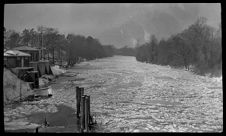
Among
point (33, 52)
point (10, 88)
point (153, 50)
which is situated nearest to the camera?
point (10, 88)

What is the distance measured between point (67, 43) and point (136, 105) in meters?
6.27

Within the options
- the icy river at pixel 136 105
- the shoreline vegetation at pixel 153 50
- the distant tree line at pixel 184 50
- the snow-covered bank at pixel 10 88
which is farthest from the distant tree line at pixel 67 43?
the distant tree line at pixel 184 50

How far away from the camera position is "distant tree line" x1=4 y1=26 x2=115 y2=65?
13.8 m

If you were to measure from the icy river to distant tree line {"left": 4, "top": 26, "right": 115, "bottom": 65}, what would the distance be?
50.1 inches

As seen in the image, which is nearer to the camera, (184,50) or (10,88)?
(10,88)

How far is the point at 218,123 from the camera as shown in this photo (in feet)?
30.6

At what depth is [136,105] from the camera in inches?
494

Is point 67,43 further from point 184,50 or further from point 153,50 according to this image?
point 153,50

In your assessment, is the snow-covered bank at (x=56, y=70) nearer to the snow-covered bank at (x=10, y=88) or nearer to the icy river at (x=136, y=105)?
the icy river at (x=136, y=105)

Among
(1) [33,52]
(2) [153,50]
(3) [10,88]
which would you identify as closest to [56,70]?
(1) [33,52]

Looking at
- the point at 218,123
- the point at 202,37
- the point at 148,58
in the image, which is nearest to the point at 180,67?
the point at 202,37

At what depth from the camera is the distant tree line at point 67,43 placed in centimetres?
1377

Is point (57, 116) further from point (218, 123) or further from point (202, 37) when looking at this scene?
point (202, 37)

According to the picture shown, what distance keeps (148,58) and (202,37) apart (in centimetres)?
1150
